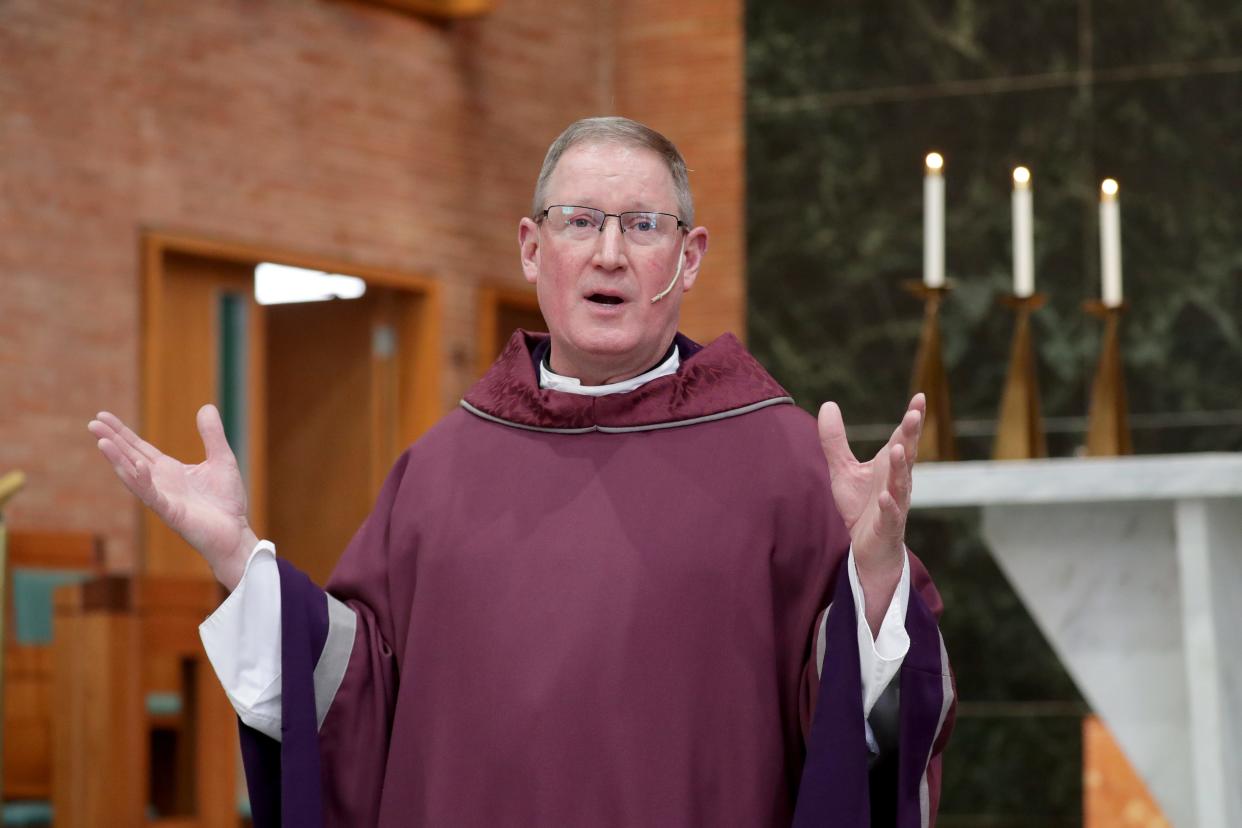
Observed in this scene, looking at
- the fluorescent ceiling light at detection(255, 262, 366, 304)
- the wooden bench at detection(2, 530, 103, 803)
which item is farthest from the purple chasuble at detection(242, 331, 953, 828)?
the fluorescent ceiling light at detection(255, 262, 366, 304)

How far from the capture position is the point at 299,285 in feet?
25.6

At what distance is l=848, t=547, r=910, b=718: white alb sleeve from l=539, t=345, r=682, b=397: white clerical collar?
0.44 meters

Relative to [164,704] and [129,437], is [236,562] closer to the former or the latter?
[129,437]

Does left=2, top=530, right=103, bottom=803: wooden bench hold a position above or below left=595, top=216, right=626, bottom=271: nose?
below

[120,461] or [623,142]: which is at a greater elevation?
[623,142]

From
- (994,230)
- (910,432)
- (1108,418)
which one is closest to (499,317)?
(994,230)

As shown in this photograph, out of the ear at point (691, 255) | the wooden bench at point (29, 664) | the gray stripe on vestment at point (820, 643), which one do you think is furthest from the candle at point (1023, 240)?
the wooden bench at point (29, 664)

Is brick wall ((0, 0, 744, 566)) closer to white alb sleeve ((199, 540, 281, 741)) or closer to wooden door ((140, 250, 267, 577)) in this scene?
wooden door ((140, 250, 267, 577))

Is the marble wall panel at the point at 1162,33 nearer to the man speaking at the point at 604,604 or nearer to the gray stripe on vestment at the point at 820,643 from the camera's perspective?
the man speaking at the point at 604,604

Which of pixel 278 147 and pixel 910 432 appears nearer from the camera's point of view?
pixel 910 432

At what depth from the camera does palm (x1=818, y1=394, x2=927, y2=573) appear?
218 centimetres

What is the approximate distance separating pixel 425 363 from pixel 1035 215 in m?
2.50

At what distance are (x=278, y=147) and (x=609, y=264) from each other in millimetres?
5260

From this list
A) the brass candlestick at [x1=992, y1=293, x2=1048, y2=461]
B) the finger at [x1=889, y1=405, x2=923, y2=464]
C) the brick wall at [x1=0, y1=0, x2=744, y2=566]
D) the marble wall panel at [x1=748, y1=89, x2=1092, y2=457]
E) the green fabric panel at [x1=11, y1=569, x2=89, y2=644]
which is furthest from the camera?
the marble wall panel at [x1=748, y1=89, x2=1092, y2=457]
